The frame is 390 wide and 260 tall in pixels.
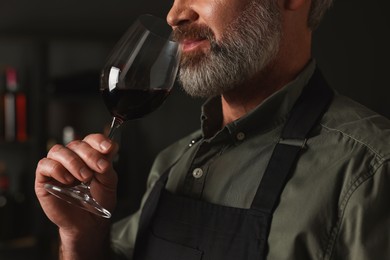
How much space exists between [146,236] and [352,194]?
0.49m

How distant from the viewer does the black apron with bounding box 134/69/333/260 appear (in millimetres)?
1119

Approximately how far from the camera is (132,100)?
1.13m

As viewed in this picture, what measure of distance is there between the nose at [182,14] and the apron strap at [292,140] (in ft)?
0.93

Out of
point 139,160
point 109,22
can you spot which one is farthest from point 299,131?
point 109,22

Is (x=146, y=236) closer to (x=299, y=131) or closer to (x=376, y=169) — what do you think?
(x=299, y=131)

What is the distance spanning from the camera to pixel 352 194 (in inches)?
41.1

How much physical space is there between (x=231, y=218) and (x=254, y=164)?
0.43ft

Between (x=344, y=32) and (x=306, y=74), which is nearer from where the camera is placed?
(x=306, y=74)

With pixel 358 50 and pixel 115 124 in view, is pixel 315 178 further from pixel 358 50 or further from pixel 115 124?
pixel 358 50

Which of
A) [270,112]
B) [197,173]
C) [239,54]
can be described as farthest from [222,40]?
[197,173]

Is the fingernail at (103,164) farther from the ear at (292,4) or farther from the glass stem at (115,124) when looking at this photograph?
the ear at (292,4)

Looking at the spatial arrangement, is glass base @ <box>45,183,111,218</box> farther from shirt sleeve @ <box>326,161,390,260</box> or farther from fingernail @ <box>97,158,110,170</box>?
shirt sleeve @ <box>326,161,390,260</box>

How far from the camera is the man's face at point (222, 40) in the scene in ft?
4.13

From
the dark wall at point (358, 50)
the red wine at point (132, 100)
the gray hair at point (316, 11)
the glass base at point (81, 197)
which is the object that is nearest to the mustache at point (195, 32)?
the red wine at point (132, 100)
